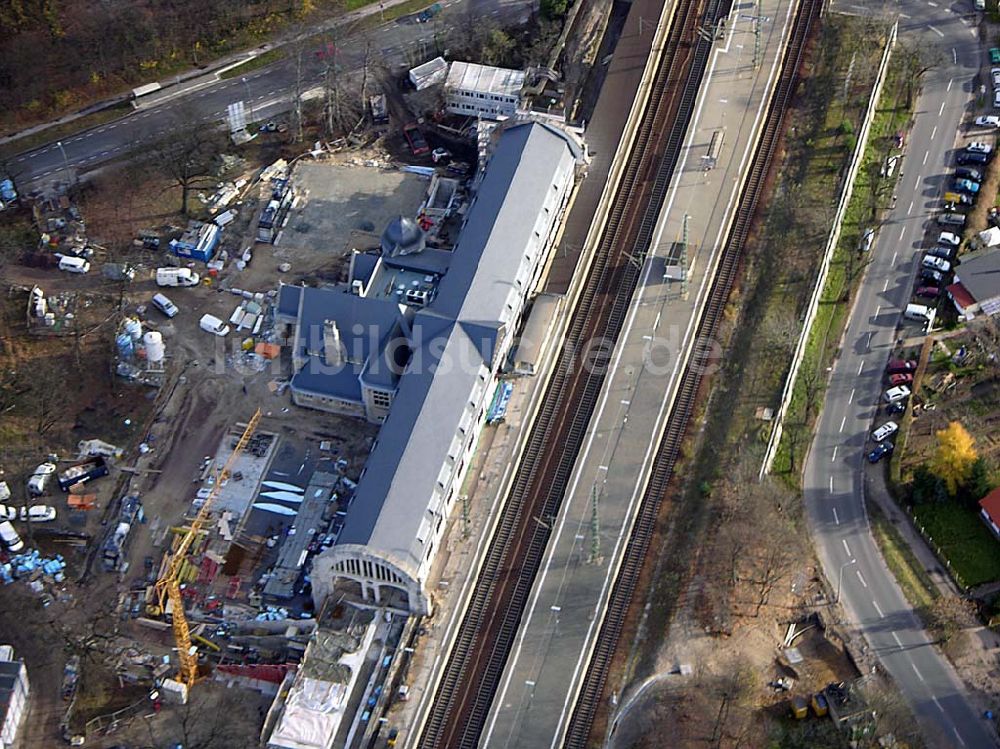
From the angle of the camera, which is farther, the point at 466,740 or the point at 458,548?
the point at 458,548

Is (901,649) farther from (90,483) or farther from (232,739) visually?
(90,483)

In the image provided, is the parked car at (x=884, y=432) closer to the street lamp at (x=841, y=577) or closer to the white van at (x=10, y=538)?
the street lamp at (x=841, y=577)

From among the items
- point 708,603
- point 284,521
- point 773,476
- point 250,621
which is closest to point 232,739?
point 250,621

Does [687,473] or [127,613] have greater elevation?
[687,473]

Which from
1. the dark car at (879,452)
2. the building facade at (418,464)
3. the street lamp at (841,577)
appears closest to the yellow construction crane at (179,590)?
the building facade at (418,464)

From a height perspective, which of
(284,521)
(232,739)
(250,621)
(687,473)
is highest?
(687,473)

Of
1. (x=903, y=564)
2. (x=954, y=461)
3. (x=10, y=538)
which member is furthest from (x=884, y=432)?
(x=10, y=538)
